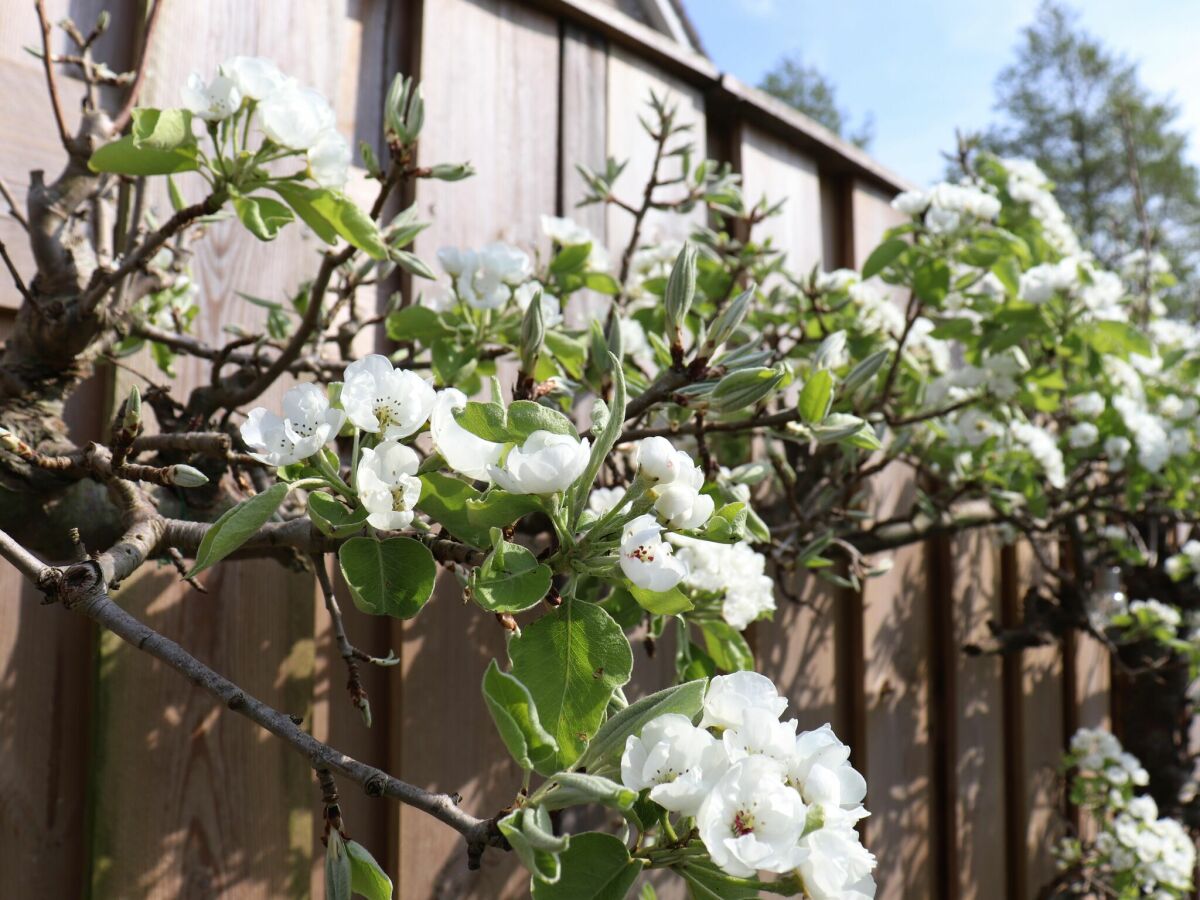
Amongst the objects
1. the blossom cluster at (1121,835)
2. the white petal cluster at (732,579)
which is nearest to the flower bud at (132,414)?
the white petal cluster at (732,579)

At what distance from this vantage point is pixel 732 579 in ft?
3.26

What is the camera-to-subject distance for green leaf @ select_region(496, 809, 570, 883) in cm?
42

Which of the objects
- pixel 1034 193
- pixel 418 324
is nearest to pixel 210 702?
pixel 418 324

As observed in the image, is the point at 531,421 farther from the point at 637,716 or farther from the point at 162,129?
the point at 162,129

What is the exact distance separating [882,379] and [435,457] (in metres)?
1.29

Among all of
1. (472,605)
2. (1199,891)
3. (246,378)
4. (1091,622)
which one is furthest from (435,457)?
(1199,891)

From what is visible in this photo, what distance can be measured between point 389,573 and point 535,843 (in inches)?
7.7

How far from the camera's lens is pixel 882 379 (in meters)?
1.71

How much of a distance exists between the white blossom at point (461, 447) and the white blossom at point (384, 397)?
0.01 meters

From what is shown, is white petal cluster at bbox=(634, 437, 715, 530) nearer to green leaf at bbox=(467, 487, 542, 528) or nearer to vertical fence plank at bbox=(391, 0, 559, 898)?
green leaf at bbox=(467, 487, 542, 528)

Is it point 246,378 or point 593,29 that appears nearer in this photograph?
point 246,378

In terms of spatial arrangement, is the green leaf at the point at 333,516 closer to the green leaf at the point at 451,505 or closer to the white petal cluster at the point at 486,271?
the green leaf at the point at 451,505

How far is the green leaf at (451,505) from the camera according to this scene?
56cm

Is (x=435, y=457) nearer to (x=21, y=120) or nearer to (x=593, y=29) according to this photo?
(x=21, y=120)
